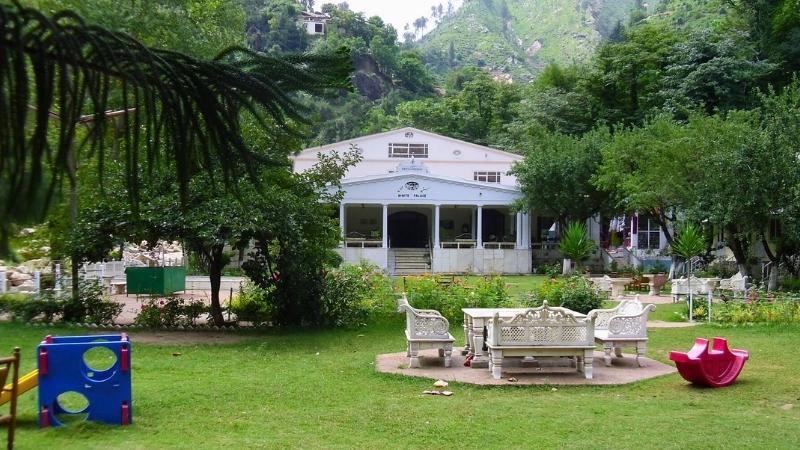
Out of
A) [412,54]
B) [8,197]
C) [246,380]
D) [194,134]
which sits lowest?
[246,380]

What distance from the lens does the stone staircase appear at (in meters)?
37.3

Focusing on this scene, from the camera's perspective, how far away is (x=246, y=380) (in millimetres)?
9844

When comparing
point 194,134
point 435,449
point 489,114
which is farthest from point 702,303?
point 489,114

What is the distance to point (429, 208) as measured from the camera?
42.1 m

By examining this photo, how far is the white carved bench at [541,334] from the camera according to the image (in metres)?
9.88

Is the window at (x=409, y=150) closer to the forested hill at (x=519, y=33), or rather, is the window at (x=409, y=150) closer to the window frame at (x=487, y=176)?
the window frame at (x=487, y=176)

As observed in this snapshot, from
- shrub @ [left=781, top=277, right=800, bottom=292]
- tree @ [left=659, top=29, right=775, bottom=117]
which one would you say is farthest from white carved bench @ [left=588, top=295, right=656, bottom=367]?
tree @ [left=659, top=29, right=775, bottom=117]

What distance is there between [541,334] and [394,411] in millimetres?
2759

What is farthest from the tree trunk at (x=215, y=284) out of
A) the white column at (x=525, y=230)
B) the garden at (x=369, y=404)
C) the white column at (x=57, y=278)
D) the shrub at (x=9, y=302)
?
the white column at (x=525, y=230)

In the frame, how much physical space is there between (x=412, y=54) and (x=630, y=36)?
131 feet

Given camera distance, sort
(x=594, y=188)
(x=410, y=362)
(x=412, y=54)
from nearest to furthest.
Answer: (x=410, y=362), (x=594, y=188), (x=412, y=54)

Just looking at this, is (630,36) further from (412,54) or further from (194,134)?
(194,134)

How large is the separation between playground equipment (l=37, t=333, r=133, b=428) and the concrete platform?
4.09 meters

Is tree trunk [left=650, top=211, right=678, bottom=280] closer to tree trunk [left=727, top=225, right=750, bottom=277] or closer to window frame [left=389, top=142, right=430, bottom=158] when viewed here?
tree trunk [left=727, top=225, right=750, bottom=277]
